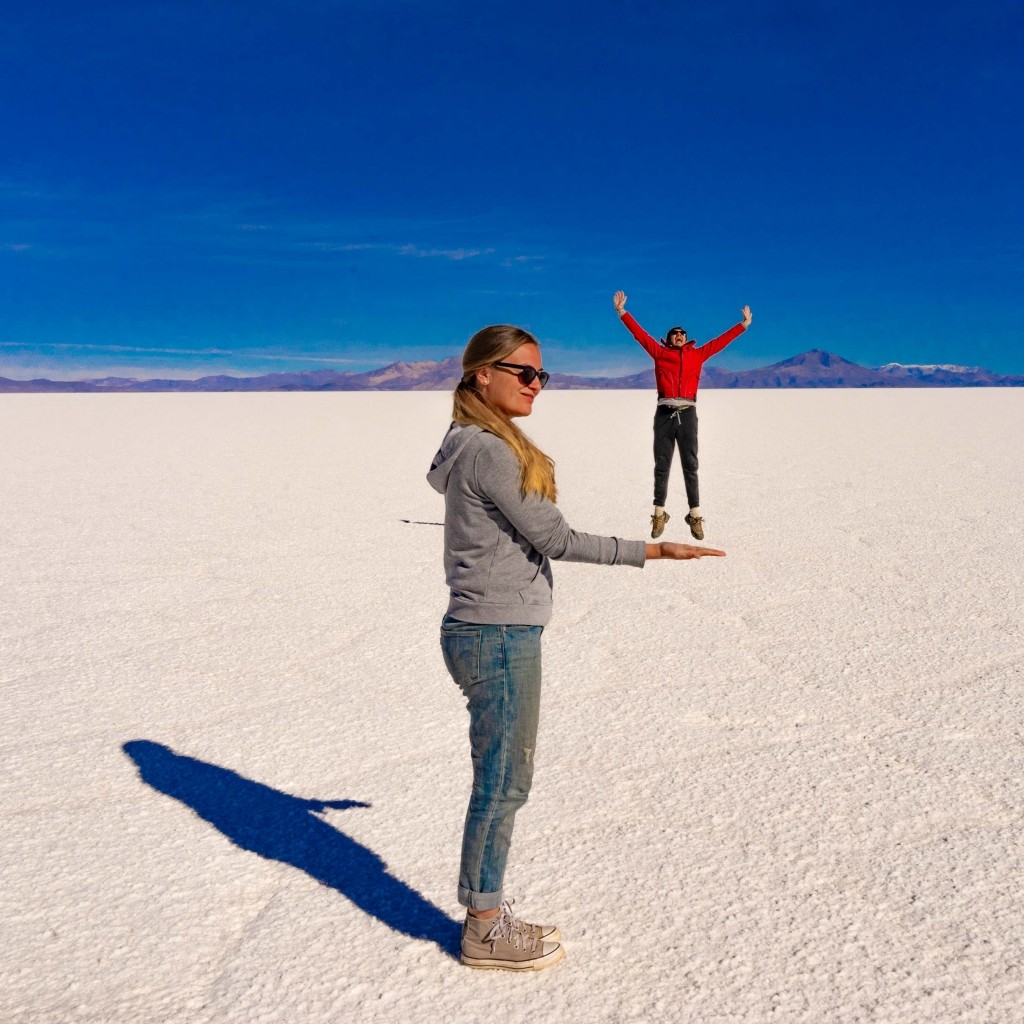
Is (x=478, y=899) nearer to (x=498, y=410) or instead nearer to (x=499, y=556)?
(x=499, y=556)

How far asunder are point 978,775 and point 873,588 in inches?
107

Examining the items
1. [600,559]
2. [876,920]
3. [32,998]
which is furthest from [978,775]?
[32,998]

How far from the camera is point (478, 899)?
221cm

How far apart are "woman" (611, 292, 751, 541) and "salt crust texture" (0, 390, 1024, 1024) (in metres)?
0.82

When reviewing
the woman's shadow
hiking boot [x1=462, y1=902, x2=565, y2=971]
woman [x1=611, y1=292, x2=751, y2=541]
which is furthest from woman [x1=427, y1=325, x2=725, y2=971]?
woman [x1=611, y1=292, x2=751, y2=541]

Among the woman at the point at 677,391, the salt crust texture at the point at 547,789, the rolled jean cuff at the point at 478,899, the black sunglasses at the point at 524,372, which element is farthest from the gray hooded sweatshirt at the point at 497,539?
the woman at the point at 677,391

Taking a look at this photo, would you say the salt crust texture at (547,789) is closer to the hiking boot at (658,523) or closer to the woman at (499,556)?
the woman at (499,556)

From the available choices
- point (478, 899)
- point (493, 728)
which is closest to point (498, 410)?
point (493, 728)

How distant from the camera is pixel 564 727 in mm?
3705

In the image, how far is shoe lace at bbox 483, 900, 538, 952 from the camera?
2250 mm

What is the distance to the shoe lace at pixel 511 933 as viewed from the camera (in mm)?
2250

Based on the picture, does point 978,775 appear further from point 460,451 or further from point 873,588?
point 873,588

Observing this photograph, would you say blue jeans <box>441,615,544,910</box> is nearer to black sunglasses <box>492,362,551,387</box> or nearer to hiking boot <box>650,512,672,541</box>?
black sunglasses <box>492,362,551,387</box>

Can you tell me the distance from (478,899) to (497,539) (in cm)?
90
